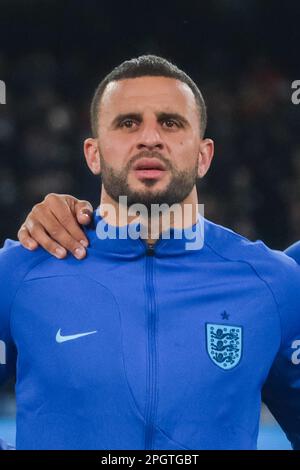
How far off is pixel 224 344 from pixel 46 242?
0.52 m

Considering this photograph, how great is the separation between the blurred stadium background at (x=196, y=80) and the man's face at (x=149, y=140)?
368 cm

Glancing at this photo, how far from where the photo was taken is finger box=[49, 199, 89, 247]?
2553 millimetres

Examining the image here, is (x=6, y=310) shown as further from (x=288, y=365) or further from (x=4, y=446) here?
(x=288, y=365)

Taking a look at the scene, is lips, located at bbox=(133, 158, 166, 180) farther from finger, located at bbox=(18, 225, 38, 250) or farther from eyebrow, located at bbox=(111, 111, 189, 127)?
finger, located at bbox=(18, 225, 38, 250)

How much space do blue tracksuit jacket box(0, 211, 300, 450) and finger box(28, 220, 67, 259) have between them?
0.08 feet

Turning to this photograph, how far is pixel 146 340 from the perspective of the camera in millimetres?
2406

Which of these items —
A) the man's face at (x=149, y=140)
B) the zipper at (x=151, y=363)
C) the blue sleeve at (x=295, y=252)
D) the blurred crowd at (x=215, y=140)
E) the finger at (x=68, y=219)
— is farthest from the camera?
the blurred crowd at (x=215, y=140)

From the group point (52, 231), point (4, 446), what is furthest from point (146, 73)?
point (4, 446)

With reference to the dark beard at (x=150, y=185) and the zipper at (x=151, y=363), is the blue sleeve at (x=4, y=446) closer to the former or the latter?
the zipper at (x=151, y=363)

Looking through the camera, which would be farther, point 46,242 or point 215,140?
point 215,140

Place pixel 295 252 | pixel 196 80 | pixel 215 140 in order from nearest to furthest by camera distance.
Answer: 1. pixel 295 252
2. pixel 215 140
3. pixel 196 80

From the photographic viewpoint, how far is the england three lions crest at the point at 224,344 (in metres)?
2.42

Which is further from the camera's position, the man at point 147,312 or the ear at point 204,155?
the ear at point 204,155

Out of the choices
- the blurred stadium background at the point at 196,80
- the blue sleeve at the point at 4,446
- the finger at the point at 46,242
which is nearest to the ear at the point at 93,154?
the finger at the point at 46,242
